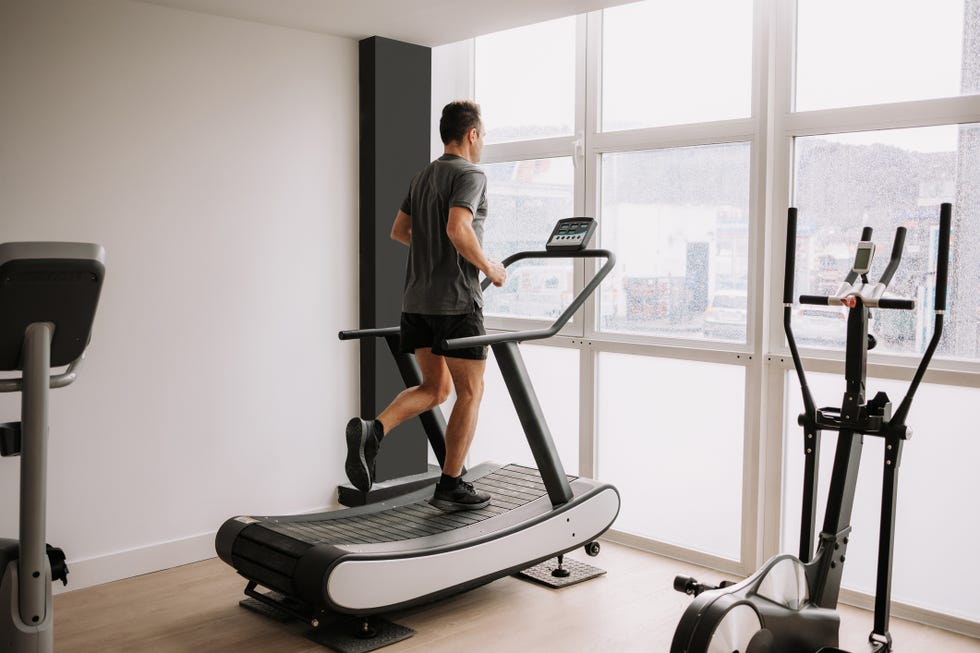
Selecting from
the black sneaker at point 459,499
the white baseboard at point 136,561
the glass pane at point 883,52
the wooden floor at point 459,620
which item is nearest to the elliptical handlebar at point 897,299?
the glass pane at point 883,52

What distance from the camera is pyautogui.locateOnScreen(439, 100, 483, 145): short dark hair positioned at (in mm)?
3738

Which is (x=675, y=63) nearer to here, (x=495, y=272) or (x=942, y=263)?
(x=495, y=272)

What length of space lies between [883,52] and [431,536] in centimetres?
260

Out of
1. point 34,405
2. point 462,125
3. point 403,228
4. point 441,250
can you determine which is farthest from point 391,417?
point 34,405

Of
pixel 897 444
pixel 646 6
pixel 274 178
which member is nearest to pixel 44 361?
pixel 274 178

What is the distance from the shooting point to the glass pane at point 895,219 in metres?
3.33

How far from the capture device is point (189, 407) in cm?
425

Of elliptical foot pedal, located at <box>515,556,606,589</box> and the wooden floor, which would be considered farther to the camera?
elliptical foot pedal, located at <box>515,556,606,589</box>

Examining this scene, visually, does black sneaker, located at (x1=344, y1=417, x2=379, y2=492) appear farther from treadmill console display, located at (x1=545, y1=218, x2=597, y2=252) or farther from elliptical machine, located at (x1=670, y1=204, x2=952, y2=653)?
elliptical machine, located at (x1=670, y1=204, x2=952, y2=653)

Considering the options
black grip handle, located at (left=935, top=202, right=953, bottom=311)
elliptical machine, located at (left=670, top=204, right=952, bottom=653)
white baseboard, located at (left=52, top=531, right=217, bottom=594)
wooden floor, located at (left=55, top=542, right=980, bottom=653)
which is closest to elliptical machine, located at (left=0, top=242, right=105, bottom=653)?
wooden floor, located at (left=55, top=542, right=980, bottom=653)

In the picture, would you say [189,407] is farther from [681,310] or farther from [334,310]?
[681,310]

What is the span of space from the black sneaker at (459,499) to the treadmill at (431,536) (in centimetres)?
4

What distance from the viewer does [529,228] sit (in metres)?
5.09

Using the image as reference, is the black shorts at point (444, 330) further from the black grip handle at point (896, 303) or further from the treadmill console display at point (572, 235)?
the black grip handle at point (896, 303)
